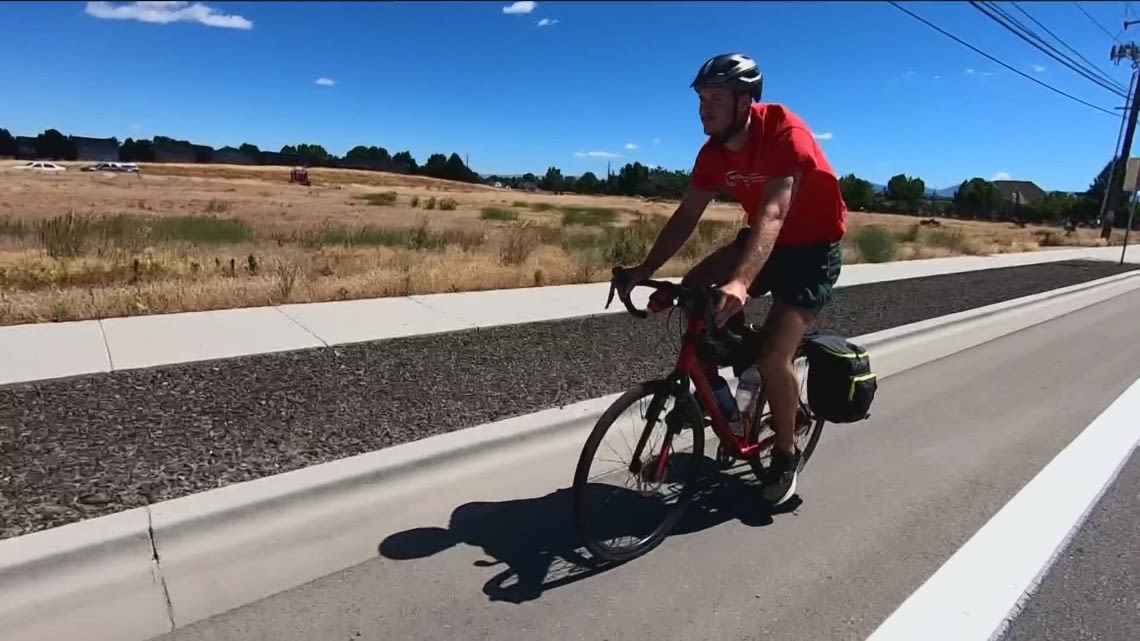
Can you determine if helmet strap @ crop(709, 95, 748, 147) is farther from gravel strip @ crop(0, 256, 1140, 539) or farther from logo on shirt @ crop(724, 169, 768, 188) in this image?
gravel strip @ crop(0, 256, 1140, 539)

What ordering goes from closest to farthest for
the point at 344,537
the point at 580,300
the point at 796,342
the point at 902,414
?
the point at 344,537, the point at 796,342, the point at 902,414, the point at 580,300

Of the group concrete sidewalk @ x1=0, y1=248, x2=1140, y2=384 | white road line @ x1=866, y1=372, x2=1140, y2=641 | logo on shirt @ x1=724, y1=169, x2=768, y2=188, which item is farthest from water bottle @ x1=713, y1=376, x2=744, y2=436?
concrete sidewalk @ x1=0, y1=248, x2=1140, y2=384

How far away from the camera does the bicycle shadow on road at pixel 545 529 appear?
318 cm

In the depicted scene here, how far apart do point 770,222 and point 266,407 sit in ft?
10.3

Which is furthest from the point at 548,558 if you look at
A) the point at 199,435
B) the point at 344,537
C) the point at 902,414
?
the point at 902,414

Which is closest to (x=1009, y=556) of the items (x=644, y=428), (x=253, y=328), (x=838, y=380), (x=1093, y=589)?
(x=1093, y=589)

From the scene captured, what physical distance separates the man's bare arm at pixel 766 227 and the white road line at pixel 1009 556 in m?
1.46

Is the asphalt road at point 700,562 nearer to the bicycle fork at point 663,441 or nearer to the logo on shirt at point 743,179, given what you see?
the bicycle fork at point 663,441

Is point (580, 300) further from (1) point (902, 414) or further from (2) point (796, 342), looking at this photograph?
(2) point (796, 342)

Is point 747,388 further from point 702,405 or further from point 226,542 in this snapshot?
point 226,542

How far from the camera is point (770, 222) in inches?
123

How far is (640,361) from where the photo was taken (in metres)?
6.47

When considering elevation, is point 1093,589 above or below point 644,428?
below

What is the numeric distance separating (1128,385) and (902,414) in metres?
2.77
